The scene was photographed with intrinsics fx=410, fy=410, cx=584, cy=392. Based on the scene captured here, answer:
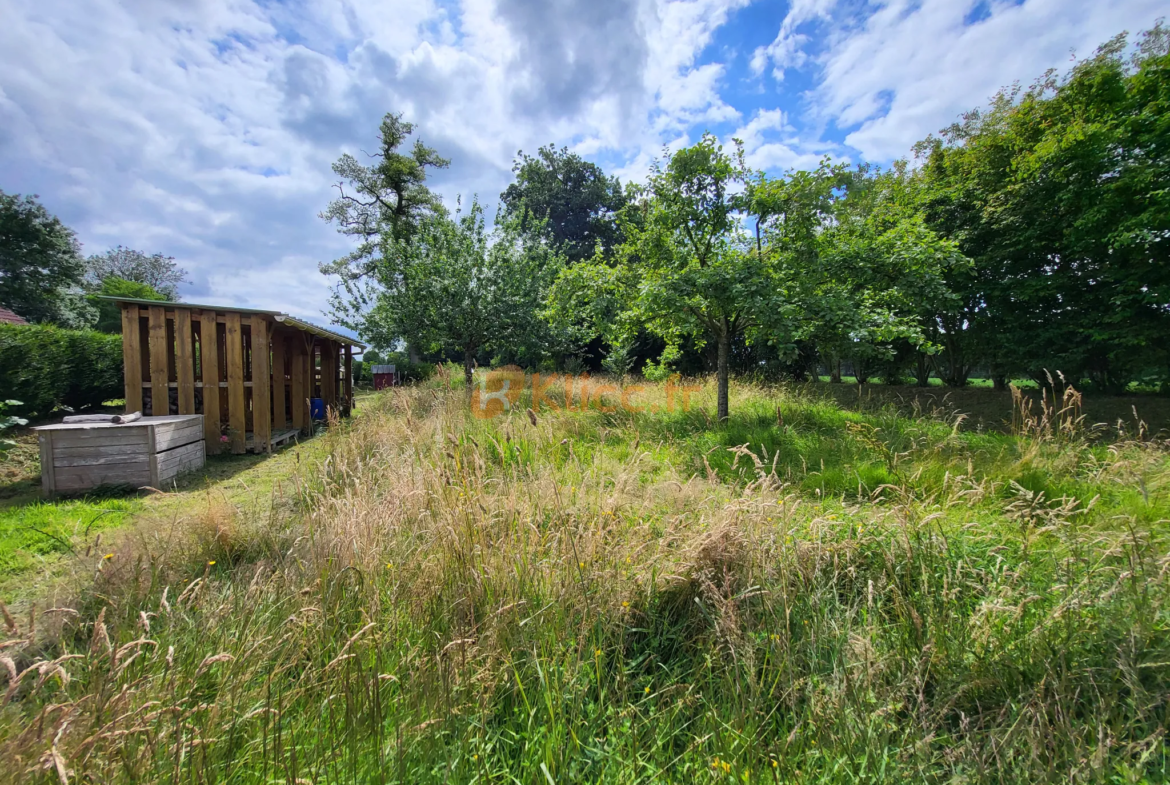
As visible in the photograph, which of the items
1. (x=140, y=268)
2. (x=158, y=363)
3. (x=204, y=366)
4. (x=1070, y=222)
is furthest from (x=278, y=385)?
(x=140, y=268)

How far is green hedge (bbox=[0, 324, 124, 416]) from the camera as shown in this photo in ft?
23.9

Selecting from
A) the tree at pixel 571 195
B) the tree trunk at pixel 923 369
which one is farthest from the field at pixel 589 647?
the tree at pixel 571 195

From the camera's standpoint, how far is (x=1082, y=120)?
32.5 ft

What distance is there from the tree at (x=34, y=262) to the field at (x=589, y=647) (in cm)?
3110

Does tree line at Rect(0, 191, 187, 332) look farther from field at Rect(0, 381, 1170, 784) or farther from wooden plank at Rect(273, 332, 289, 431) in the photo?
field at Rect(0, 381, 1170, 784)

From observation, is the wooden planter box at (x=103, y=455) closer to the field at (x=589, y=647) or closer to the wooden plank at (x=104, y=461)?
the wooden plank at (x=104, y=461)

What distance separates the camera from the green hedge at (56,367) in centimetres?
730

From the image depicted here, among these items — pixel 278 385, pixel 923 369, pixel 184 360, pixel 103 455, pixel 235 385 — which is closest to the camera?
pixel 103 455

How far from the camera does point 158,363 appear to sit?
6652 millimetres

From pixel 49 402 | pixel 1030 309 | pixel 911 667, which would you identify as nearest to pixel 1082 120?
pixel 1030 309

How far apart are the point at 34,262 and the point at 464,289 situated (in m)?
28.9

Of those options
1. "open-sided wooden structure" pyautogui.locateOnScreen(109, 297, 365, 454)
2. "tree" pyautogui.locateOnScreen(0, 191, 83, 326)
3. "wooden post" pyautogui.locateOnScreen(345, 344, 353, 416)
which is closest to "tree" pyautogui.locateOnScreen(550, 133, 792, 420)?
"open-sided wooden structure" pyautogui.locateOnScreen(109, 297, 365, 454)

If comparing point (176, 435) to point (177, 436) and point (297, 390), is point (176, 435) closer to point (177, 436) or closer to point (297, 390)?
point (177, 436)

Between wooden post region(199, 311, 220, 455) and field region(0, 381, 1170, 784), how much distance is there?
4591mm
